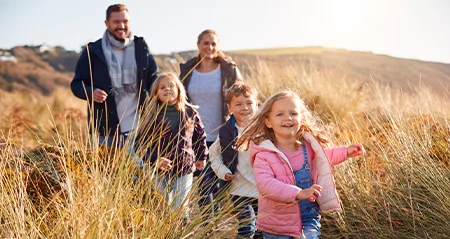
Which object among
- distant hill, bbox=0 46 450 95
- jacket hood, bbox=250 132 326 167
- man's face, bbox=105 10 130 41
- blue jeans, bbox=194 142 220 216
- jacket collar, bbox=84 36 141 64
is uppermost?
man's face, bbox=105 10 130 41

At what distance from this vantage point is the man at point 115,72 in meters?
6.04

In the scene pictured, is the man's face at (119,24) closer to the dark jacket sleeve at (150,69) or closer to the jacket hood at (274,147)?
the dark jacket sleeve at (150,69)

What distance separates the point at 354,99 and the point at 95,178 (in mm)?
7570

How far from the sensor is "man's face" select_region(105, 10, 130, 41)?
239 inches

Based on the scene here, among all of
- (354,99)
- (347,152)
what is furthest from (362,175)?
(354,99)

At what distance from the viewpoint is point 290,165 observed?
3844mm

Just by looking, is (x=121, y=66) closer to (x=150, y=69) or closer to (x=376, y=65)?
(x=150, y=69)

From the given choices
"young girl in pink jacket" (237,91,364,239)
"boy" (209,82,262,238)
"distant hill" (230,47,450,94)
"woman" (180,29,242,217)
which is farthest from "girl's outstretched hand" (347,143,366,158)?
"distant hill" (230,47,450,94)

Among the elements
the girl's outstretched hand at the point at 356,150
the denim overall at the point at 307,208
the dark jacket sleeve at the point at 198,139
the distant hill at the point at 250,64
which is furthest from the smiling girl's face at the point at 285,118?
the distant hill at the point at 250,64

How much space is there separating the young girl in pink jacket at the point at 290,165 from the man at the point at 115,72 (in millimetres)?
2318

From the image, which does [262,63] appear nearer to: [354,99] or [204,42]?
[354,99]

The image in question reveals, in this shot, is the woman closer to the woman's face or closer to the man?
the woman's face

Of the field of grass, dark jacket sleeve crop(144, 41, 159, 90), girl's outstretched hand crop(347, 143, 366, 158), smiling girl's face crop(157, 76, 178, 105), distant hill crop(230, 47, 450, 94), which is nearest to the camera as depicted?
the field of grass

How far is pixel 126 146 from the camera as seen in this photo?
3.71 m
